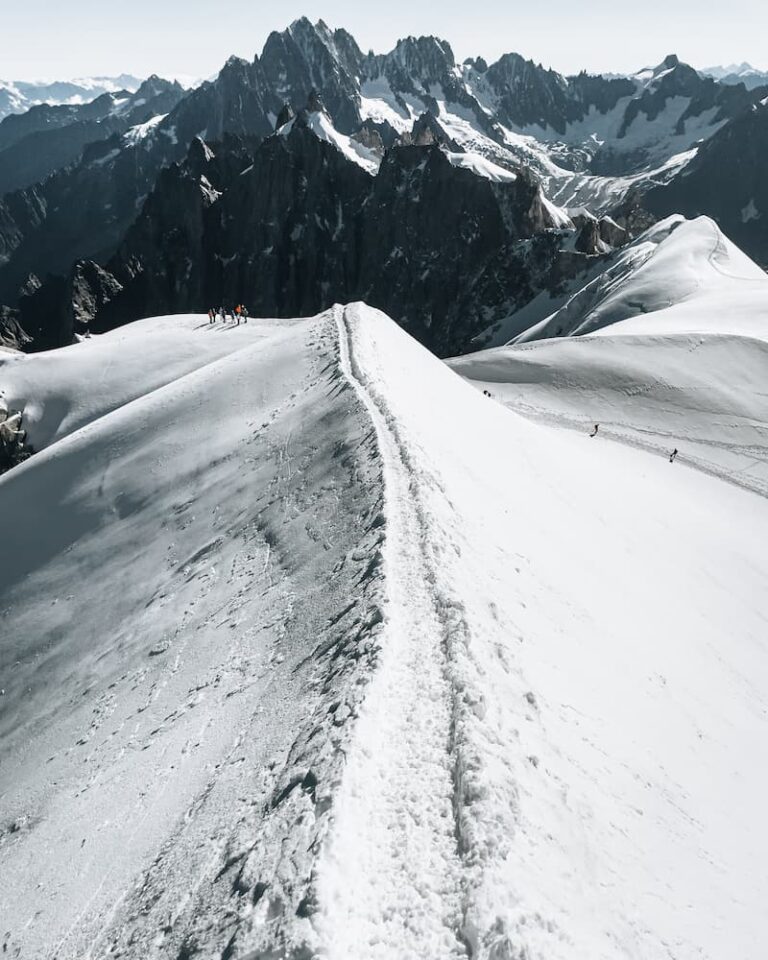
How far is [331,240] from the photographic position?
137500 millimetres

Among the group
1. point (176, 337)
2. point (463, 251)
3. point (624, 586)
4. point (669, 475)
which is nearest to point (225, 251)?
point (463, 251)

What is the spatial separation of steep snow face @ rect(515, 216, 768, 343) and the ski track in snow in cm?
3554

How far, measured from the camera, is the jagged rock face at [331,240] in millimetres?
112312

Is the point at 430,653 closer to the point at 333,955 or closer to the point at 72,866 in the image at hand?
the point at 333,955

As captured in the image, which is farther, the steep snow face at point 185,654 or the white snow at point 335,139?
the white snow at point 335,139

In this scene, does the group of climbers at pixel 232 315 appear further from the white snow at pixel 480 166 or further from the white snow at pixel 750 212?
the white snow at pixel 750 212

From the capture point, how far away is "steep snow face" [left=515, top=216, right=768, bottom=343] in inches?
1609

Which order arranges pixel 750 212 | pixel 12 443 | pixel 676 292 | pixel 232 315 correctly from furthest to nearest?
pixel 750 212 < pixel 676 292 < pixel 232 315 < pixel 12 443

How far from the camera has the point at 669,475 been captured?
28.2 m

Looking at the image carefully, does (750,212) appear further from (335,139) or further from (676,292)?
(676,292)

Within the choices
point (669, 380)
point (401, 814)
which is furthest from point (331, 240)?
point (401, 814)

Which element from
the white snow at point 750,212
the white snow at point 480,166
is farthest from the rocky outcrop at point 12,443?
the white snow at point 750,212

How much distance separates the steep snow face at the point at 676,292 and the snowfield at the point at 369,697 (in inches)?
895

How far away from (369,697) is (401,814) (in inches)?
61.2
